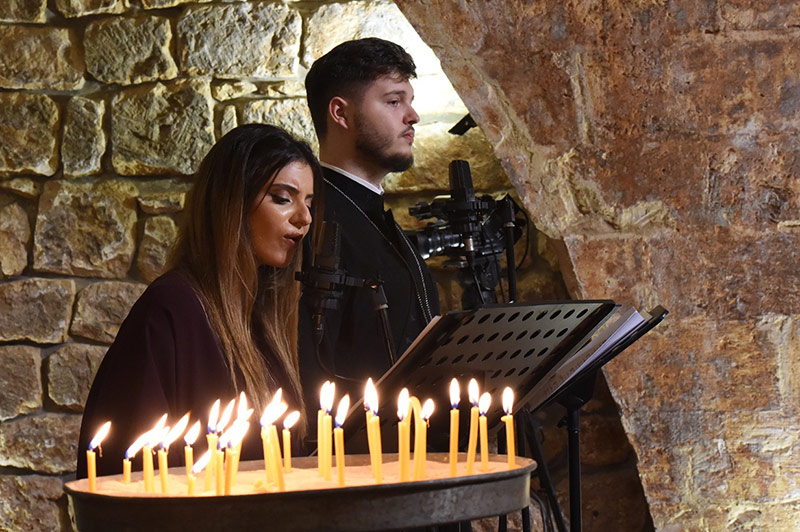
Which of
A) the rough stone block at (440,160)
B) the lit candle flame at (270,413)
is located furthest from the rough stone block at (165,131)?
the lit candle flame at (270,413)

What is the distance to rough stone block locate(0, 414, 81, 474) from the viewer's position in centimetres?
277

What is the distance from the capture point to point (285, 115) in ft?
9.35

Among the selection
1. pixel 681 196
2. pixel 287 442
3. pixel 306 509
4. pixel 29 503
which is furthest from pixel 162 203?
pixel 306 509

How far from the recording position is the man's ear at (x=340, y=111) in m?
2.61

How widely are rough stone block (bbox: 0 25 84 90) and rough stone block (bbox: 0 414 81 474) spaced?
959mm

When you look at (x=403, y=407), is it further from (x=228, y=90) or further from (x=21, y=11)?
(x=21, y=11)

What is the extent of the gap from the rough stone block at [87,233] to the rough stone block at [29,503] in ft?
1.96

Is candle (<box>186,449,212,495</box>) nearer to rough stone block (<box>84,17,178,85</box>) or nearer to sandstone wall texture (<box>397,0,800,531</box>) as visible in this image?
sandstone wall texture (<box>397,0,800,531</box>)

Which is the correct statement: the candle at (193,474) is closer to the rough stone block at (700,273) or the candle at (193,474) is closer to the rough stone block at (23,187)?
the rough stone block at (700,273)

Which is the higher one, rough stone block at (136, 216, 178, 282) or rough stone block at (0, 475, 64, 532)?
rough stone block at (136, 216, 178, 282)

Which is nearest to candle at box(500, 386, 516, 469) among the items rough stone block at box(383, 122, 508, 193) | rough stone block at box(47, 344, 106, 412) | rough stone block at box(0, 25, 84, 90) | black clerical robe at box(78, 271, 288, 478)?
black clerical robe at box(78, 271, 288, 478)

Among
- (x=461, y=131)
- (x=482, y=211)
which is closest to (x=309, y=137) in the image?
(x=461, y=131)

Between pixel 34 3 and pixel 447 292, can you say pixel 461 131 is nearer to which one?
pixel 447 292

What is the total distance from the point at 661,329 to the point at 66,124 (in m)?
1.76
